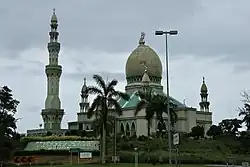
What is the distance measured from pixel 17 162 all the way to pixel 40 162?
2.47 m

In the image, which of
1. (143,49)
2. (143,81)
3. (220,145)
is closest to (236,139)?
(220,145)

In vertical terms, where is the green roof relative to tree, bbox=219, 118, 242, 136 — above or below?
above

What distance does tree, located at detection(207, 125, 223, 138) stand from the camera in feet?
323

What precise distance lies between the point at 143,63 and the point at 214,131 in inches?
682

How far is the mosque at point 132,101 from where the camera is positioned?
96688 mm

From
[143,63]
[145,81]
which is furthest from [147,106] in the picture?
[143,63]

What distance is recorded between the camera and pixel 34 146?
72.9 meters

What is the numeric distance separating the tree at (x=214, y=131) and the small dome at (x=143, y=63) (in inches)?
531

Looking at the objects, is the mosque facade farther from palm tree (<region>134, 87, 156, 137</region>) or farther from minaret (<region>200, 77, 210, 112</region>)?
palm tree (<region>134, 87, 156, 137</region>)

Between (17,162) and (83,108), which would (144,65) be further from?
(17,162)

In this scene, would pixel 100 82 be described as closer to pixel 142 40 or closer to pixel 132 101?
pixel 132 101

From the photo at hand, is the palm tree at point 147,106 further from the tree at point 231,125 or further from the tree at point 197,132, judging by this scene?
the tree at point 231,125

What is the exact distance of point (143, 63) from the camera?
103688 mm

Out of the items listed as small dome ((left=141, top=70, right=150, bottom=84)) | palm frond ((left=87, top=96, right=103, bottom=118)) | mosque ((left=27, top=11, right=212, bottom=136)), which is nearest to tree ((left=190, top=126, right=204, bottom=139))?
mosque ((left=27, top=11, right=212, bottom=136))
